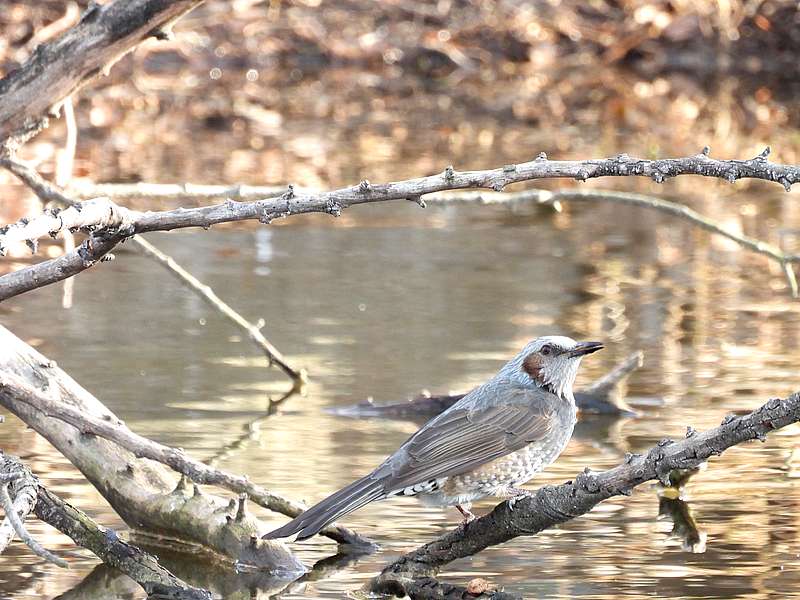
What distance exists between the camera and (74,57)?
5832 millimetres

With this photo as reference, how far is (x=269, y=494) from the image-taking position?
495 centimetres

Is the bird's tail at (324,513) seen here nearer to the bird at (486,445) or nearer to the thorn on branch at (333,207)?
the bird at (486,445)

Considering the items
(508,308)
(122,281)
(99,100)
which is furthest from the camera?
(99,100)

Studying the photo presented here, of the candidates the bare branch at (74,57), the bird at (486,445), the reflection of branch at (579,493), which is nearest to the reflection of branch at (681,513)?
the bird at (486,445)

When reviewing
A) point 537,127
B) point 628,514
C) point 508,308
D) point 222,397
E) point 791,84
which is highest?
point 791,84

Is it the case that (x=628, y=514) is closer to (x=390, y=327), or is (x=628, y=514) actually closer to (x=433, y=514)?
(x=433, y=514)

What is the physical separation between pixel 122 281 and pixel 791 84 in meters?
12.8

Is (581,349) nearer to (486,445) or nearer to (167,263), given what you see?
(486,445)

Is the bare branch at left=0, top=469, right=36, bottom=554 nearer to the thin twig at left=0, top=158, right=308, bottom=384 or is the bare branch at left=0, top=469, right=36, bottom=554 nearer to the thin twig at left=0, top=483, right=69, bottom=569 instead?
the thin twig at left=0, top=483, right=69, bottom=569

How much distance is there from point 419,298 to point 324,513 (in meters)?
4.40

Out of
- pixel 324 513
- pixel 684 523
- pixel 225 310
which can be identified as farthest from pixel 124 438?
pixel 225 310

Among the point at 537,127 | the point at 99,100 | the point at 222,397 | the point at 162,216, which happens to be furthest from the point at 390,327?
the point at 99,100

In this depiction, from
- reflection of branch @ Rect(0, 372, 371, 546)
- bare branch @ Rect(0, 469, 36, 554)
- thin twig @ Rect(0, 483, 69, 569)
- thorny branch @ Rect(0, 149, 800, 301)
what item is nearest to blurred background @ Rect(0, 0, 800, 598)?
reflection of branch @ Rect(0, 372, 371, 546)

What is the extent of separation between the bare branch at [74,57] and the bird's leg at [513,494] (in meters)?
2.10
